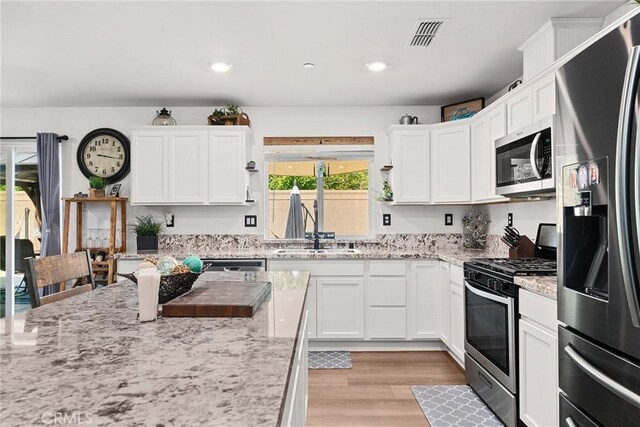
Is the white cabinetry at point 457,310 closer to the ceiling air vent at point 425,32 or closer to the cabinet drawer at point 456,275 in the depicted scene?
the cabinet drawer at point 456,275

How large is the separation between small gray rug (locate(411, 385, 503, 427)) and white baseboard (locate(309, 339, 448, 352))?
775 mm

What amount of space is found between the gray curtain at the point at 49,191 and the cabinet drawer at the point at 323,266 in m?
2.36

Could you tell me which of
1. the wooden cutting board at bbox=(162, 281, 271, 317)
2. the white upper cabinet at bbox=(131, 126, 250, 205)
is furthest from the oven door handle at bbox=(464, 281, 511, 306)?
the white upper cabinet at bbox=(131, 126, 250, 205)

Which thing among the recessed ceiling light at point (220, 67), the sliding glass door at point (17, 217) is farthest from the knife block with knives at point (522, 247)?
the sliding glass door at point (17, 217)

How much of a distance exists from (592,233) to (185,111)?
381cm

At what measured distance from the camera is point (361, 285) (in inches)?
139

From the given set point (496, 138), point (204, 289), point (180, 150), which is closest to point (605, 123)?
point (204, 289)

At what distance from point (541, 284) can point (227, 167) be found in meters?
2.87

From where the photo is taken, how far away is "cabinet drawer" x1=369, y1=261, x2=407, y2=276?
3.52 metres

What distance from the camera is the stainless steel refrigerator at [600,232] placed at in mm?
1145

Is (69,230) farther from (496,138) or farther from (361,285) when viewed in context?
(496,138)

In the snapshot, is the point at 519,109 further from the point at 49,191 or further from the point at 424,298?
the point at 49,191

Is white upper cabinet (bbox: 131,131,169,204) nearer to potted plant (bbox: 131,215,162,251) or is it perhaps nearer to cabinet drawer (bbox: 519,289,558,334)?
potted plant (bbox: 131,215,162,251)

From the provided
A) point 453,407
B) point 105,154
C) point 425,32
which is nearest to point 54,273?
point 453,407
